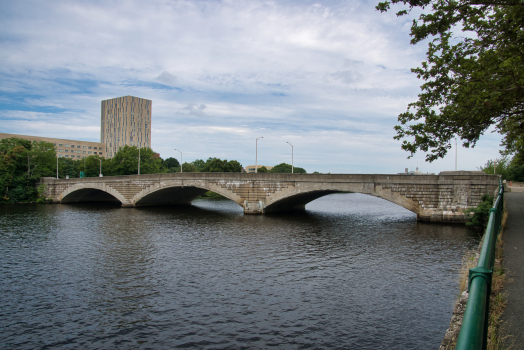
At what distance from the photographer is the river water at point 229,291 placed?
9.06 m

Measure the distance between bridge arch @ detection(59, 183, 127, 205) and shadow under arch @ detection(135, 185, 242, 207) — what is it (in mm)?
3113

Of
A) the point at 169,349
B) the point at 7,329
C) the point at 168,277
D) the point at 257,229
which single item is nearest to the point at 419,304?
the point at 169,349

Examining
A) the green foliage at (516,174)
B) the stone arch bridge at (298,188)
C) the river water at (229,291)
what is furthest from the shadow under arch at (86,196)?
the green foliage at (516,174)

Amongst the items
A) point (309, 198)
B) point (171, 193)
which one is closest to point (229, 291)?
point (309, 198)

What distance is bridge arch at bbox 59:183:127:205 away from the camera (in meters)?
50.1

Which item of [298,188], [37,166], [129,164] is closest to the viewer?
[298,188]

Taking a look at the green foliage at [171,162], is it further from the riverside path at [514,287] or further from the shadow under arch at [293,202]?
the riverside path at [514,287]

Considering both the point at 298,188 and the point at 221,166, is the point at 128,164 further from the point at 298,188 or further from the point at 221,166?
the point at 298,188

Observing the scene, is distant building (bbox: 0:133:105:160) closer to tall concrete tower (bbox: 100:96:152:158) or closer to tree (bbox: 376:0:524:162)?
tall concrete tower (bbox: 100:96:152:158)

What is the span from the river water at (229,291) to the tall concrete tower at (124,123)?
137 meters

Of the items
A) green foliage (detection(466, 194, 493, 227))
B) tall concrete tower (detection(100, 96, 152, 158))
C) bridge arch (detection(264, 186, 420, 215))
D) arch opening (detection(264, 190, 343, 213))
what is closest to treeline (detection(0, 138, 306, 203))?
arch opening (detection(264, 190, 343, 213))

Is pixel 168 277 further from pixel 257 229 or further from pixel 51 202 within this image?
pixel 51 202

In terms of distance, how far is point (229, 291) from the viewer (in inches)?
482

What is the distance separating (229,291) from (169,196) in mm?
40371
